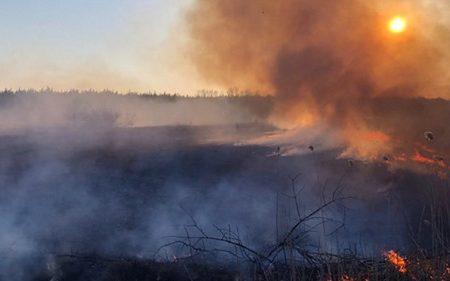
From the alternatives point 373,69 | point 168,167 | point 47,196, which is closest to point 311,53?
point 373,69

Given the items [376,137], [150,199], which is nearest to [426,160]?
[376,137]

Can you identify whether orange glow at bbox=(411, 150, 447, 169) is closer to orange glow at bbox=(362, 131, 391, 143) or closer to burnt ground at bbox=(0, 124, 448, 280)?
burnt ground at bbox=(0, 124, 448, 280)

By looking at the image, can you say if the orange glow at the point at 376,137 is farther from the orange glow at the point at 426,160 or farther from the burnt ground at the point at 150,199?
the burnt ground at the point at 150,199

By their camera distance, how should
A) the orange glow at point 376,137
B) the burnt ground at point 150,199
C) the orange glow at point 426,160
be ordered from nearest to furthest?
the burnt ground at point 150,199 → the orange glow at point 426,160 → the orange glow at point 376,137

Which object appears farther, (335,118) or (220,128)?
(220,128)

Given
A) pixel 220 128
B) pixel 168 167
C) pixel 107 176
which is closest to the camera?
pixel 107 176

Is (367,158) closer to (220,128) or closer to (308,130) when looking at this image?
(308,130)

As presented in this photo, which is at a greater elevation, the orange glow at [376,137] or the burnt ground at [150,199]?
the orange glow at [376,137]

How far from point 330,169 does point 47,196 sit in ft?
24.9

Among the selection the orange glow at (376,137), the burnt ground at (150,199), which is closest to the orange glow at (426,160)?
the burnt ground at (150,199)

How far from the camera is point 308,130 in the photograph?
19.7 metres

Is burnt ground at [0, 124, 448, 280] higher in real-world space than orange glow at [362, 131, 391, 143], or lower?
lower

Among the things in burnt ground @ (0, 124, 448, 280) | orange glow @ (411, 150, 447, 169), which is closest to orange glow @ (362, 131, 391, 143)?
orange glow @ (411, 150, 447, 169)

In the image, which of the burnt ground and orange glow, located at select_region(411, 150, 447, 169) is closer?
the burnt ground
